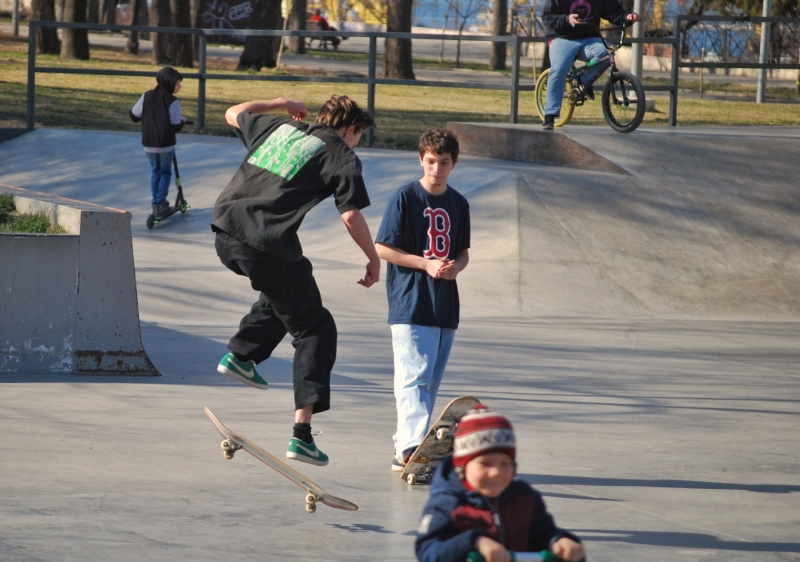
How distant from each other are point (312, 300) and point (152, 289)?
4.89 metres

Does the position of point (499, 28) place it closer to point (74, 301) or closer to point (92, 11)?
point (92, 11)

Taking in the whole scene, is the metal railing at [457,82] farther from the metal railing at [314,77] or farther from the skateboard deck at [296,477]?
the skateboard deck at [296,477]

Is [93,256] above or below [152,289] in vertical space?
above

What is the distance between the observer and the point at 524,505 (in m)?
2.84

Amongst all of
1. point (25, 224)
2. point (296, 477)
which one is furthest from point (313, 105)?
point (296, 477)

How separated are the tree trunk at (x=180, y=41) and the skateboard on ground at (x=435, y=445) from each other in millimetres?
26147

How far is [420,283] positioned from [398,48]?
75.8ft

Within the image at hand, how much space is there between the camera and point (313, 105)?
2194cm

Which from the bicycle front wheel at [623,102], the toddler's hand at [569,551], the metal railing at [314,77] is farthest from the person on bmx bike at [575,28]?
the toddler's hand at [569,551]

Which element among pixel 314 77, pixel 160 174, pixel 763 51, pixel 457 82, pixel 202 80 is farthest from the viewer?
pixel 763 51

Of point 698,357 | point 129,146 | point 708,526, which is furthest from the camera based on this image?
point 129,146

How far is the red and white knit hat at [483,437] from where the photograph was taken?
270 centimetres

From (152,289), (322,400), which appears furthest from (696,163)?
(322,400)

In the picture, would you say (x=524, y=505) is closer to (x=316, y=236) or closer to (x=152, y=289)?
(x=152, y=289)
